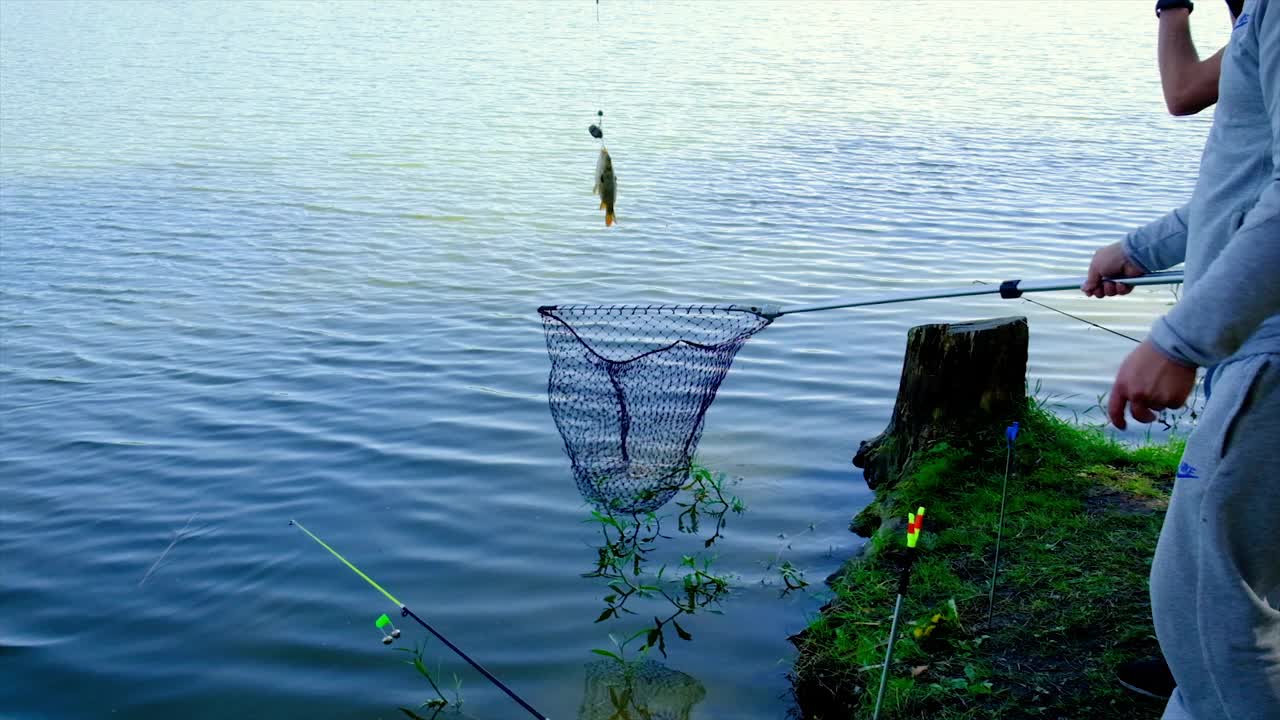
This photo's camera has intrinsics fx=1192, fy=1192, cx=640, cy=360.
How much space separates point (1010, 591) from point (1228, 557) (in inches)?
80.9

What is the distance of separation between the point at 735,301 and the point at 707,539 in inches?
141

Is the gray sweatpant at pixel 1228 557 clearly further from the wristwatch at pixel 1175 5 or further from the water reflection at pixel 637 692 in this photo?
the water reflection at pixel 637 692

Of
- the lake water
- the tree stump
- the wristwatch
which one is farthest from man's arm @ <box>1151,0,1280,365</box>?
the tree stump

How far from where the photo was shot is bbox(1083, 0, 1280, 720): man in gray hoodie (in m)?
1.92

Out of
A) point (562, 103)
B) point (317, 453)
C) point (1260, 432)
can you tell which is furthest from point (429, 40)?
point (1260, 432)

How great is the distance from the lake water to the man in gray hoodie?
2090 mm

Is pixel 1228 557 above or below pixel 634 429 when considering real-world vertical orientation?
above

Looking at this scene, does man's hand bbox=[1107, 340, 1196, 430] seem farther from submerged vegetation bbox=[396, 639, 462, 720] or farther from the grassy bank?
submerged vegetation bbox=[396, 639, 462, 720]

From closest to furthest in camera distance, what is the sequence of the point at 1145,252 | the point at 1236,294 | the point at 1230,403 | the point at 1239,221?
the point at 1236,294 → the point at 1230,403 → the point at 1239,221 → the point at 1145,252

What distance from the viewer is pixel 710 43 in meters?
25.3

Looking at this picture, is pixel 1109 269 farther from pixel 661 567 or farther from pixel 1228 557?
pixel 661 567

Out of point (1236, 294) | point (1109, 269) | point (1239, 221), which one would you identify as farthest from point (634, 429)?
point (1236, 294)

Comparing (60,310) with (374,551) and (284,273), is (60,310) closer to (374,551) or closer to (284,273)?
(284,273)

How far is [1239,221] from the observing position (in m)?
2.15
